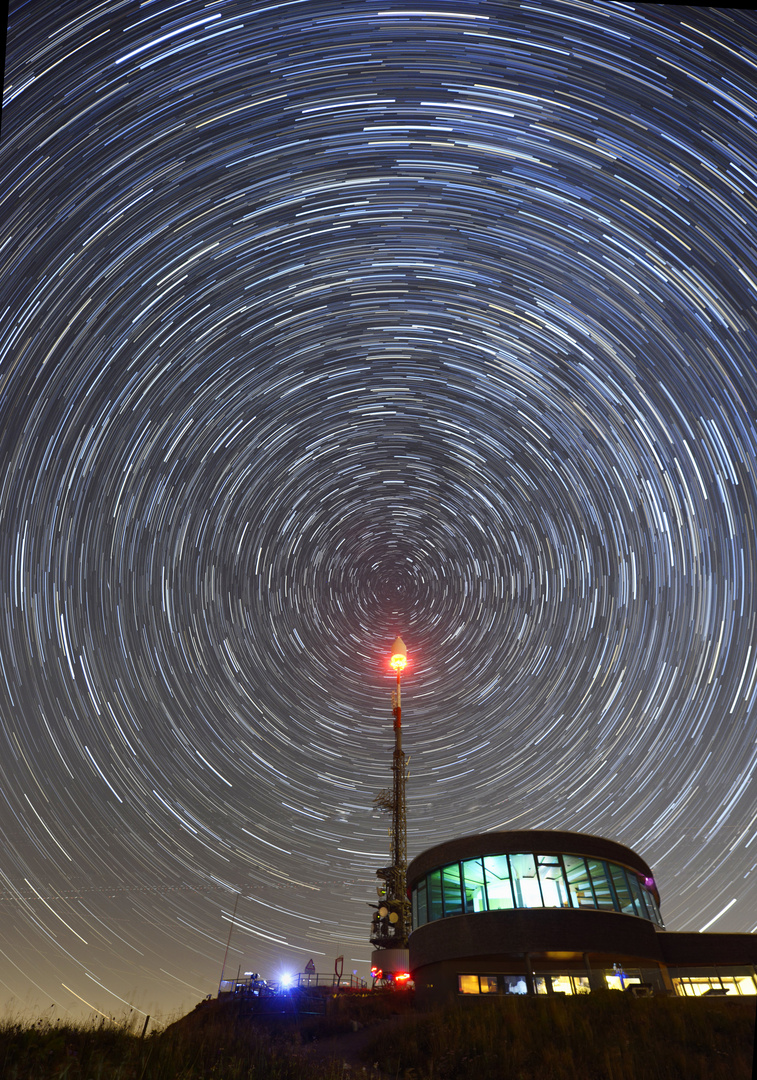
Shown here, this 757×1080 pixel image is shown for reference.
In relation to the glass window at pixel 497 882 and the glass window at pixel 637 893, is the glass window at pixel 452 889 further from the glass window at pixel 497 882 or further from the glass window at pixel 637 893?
the glass window at pixel 637 893

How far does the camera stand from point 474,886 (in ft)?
69.1

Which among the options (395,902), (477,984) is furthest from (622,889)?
(395,902)

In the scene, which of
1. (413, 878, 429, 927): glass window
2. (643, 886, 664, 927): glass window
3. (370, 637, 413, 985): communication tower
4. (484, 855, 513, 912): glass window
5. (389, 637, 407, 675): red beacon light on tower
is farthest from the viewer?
(389, 637, 407, 675): red beacon light on tower

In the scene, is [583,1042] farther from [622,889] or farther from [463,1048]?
[622,889]

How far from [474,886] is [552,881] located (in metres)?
2.90

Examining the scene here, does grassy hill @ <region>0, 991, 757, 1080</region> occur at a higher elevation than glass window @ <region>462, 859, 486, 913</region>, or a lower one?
lower

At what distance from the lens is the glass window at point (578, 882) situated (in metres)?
20.2

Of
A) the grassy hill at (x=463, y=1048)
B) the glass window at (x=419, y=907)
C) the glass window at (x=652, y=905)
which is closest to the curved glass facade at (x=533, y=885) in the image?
the glass window at (x=419, y=907)

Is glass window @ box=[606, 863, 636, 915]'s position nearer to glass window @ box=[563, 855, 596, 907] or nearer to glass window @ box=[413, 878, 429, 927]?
glass window @ box=[563, 855, 596, 907]

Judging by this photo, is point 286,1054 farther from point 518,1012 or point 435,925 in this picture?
point 435,925

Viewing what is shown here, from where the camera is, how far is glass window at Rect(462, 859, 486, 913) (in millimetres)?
20500

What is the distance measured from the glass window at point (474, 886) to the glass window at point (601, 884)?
4.16 meters

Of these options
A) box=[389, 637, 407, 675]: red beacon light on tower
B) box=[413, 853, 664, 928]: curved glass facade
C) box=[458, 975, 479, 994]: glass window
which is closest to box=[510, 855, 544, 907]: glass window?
box=[413, 853, 664, 928]: curved glass facade

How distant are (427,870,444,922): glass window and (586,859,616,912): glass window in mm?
5905
